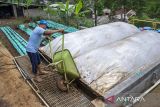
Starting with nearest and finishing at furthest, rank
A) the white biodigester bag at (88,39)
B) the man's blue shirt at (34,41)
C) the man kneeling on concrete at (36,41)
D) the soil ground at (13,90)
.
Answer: the soil ground at (13,90) < the man kneeling on concrete at (36,41) < the man's blue shirt at (34,41) < the white biodigester bag at (88,39)

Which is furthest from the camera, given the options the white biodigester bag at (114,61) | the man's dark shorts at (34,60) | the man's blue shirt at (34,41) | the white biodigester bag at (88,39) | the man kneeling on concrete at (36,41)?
the white biodigester bag at (88,39)

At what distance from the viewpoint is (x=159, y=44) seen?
6910mm

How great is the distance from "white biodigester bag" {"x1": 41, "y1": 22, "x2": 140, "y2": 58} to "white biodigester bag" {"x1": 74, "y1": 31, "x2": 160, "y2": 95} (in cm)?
61

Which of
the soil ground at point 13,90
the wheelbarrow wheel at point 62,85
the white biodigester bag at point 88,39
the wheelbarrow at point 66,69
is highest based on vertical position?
the white biodigester bag at point 88,39

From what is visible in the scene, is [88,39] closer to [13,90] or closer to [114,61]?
[114,61]

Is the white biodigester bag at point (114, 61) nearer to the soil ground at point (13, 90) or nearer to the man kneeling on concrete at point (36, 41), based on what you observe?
the man kneeling on concrete at point (36, 41)

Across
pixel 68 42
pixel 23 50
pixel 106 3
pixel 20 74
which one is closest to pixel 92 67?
pixel 68 42

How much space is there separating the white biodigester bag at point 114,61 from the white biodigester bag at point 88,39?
2.01ft

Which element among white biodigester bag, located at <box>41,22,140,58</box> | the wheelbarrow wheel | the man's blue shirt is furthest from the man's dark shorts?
the wheelbarrow wheel

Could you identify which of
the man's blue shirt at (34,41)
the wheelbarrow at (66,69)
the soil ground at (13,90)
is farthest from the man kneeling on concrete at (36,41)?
the wheelbarrow at (66,69)

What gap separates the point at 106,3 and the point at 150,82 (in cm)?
1194

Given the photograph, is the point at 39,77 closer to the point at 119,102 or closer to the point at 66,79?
the point at 66,79

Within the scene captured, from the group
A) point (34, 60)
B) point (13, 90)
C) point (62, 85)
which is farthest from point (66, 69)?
point (13, 90)

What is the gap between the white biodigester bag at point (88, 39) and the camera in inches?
257
